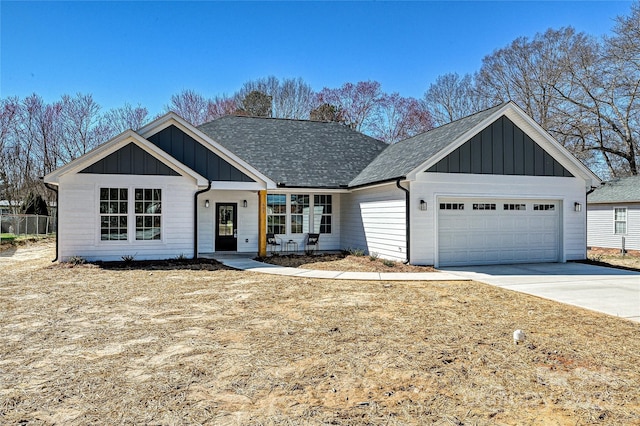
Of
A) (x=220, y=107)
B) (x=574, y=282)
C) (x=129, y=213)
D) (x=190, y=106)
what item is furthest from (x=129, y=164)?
(x=220, y=107)

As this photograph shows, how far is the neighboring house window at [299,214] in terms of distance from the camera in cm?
1761

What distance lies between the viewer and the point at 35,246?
2089 centimetres

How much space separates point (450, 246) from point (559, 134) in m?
21.7

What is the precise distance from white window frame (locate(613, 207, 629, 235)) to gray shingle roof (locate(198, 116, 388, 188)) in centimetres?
1182

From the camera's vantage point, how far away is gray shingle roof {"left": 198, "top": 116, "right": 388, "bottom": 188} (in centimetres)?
1738

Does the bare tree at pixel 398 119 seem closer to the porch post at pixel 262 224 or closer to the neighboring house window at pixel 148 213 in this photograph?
the porch post at pixel 262 224

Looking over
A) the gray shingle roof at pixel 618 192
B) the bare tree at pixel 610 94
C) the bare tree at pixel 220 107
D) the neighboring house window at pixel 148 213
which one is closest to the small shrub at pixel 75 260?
the neighboring house window at pixel 148 213

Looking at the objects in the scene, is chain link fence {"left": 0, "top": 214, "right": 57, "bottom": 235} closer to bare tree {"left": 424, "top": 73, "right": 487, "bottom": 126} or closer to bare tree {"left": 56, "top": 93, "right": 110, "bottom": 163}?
bare tree {"left": 56, "top": 93, "right": 110, "bottom": 163}

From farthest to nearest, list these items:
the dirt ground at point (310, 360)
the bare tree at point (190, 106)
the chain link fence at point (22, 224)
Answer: the bare tree at point (190, 106) < the chain link fence at point (22, 224) < the dirt ground at point (310, 360)

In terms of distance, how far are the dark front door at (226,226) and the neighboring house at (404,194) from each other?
1.51ft

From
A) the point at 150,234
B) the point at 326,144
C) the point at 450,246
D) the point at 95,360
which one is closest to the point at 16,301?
the point at 95,360

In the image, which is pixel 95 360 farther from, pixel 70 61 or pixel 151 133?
pixel 70 61

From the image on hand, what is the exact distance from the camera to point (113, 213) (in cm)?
1348

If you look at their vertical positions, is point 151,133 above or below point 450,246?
above
